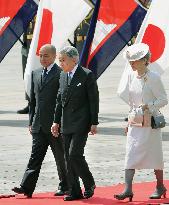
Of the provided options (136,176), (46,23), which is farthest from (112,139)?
(136,176)

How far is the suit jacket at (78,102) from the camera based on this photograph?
12.8m

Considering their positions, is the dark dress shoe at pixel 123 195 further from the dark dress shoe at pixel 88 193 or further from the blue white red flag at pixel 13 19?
the blue white red flag at pixel 13 19

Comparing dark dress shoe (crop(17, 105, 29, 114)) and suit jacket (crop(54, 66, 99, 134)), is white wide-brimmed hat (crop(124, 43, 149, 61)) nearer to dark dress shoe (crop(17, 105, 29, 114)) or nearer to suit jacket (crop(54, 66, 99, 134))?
suit jacket (crop(54, 66, 99, 134))

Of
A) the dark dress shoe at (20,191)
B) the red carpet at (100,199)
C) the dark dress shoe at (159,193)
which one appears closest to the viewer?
the red carpet at (100,199)

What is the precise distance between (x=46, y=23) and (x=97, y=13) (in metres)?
1.78

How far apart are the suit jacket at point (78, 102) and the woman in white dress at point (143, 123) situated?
1.44 feet

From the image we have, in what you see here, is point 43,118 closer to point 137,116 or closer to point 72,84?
point 72,84

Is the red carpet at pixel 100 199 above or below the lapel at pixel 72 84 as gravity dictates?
below

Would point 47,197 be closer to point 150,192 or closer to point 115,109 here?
point 150,192

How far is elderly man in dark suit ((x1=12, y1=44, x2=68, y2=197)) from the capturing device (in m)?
13.1

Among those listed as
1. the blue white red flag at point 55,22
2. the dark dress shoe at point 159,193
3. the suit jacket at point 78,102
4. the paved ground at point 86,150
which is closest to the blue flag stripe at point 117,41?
the blue white red flag at point 55,22

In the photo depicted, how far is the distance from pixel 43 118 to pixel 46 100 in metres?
0.21

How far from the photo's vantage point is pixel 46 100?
13.2 m

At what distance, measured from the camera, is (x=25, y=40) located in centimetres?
2422
